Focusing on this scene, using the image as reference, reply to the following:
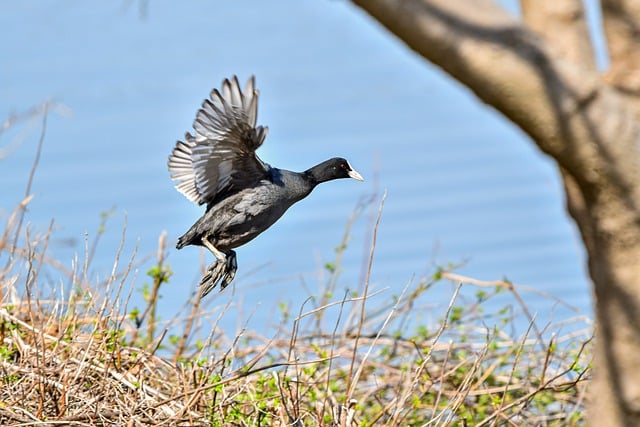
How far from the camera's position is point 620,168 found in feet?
7.64

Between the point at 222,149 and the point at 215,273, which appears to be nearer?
the point at 222,149

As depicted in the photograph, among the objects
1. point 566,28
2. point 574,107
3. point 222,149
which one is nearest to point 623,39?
point 566,28

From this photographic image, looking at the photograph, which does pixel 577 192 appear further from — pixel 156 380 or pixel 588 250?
pixel 156 380

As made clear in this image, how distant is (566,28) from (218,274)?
2.11 meters

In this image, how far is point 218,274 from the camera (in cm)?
430

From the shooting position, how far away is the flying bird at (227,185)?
4.09 m

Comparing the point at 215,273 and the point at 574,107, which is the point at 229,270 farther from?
the point at 574,107

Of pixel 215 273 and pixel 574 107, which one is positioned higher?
pixel 574 107

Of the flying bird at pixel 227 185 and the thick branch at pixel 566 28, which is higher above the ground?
the thick branch at pixel 566 28

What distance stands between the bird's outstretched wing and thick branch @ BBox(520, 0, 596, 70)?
1406mm

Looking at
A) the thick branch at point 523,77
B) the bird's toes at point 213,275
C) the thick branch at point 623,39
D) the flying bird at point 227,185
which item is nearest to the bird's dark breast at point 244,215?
the flying bird at point 227,185

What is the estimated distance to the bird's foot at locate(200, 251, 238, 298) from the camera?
4312mm

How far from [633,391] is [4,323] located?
227 centimetres

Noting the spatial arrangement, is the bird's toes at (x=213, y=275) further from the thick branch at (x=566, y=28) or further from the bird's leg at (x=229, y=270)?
the thick branch at (x=566, y=28)
